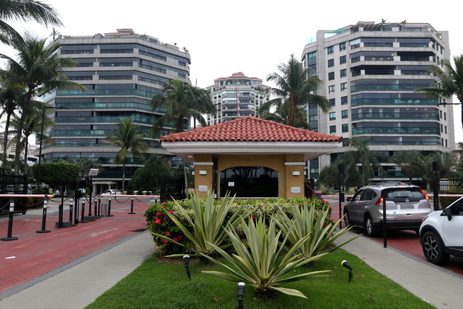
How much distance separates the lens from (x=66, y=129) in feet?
200

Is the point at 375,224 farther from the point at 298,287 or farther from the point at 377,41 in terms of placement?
the point at 377,41

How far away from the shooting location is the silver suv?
9.73 m

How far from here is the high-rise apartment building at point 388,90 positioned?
58.7 m

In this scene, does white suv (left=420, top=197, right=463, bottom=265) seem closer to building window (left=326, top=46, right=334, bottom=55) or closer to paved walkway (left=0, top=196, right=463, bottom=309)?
paved walkway (left=0, top=196, right=463, bottom=309)

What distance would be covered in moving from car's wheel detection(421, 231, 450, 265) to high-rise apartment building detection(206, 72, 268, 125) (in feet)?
340

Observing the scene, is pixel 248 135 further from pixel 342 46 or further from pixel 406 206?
pixel 342 46

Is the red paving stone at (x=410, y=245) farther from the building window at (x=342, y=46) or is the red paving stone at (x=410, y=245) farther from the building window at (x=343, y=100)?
the building window at (x=342, y=46)

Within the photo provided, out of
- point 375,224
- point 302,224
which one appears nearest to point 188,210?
point 302,224

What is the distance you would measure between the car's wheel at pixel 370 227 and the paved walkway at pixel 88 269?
1.30 feet

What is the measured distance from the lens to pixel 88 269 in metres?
6.53

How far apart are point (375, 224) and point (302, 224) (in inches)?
212

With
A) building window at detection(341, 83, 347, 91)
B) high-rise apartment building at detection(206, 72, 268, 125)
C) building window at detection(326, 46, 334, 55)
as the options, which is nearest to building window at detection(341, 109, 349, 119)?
building window at detection(341, 83, 347, 91)

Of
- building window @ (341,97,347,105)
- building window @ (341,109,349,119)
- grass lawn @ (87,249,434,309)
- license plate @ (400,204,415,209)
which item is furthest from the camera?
building window @ (341,97,347,105)

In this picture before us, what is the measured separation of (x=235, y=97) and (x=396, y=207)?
107544mm
